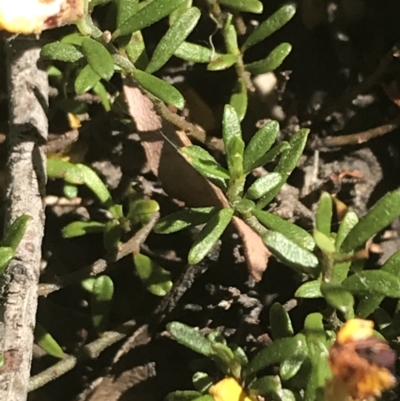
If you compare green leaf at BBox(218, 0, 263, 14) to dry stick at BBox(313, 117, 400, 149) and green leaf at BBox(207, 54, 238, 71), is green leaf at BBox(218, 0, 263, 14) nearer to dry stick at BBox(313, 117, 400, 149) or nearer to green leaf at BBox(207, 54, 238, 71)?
green leaf at BBox(207, 54, 238, 71)

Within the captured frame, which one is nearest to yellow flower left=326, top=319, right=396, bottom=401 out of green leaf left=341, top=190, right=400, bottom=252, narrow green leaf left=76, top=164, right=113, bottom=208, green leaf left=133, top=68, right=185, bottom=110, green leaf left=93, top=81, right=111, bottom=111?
green leaf left=341, top=190, right=400, bottom=252

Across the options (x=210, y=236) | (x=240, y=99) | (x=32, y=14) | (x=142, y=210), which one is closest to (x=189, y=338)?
(x=210, y=236)

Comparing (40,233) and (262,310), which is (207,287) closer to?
(262,310)

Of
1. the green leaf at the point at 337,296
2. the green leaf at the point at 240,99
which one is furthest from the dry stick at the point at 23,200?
the green leaf at the point at 337,296

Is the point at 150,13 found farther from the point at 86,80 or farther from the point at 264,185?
the point at 264,185

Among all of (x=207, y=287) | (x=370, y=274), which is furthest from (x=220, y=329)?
(x=370, y=274)

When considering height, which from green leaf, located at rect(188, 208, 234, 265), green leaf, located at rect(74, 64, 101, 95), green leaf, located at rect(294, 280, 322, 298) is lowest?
green leaf, located at rect(294, 280, 322, 298)
